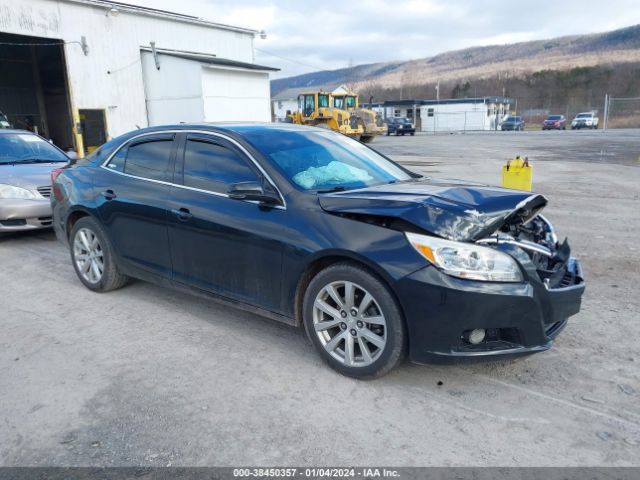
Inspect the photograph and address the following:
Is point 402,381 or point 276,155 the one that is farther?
point 276,155

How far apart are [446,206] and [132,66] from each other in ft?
75.0

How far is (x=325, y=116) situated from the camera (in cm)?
3178

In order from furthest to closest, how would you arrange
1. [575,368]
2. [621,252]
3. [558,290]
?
[621,252] < [575,368] < [558,290]

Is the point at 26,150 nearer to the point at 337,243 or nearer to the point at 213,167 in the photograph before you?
the point at 213,167

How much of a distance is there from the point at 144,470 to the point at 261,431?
0.62 metres

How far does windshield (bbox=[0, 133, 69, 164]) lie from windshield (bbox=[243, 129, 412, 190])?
567 centimetres

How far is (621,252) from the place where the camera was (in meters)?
6.15

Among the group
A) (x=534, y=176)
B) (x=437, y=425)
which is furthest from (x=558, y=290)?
(x=534, y=176)

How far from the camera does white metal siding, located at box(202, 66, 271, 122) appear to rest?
2217 cm

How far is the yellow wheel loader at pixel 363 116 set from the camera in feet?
112

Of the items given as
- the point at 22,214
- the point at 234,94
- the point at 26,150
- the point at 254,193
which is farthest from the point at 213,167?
the point at 234,94

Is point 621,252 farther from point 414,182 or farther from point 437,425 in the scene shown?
point 437,425

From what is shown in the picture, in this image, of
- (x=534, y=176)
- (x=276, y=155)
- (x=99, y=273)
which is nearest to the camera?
(x=276, y=155)

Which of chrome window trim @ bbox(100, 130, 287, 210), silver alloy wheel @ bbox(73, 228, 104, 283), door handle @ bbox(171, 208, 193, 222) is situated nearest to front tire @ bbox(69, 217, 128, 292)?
silver alloy wheel @ bbox(73, 228, 104, 283)
